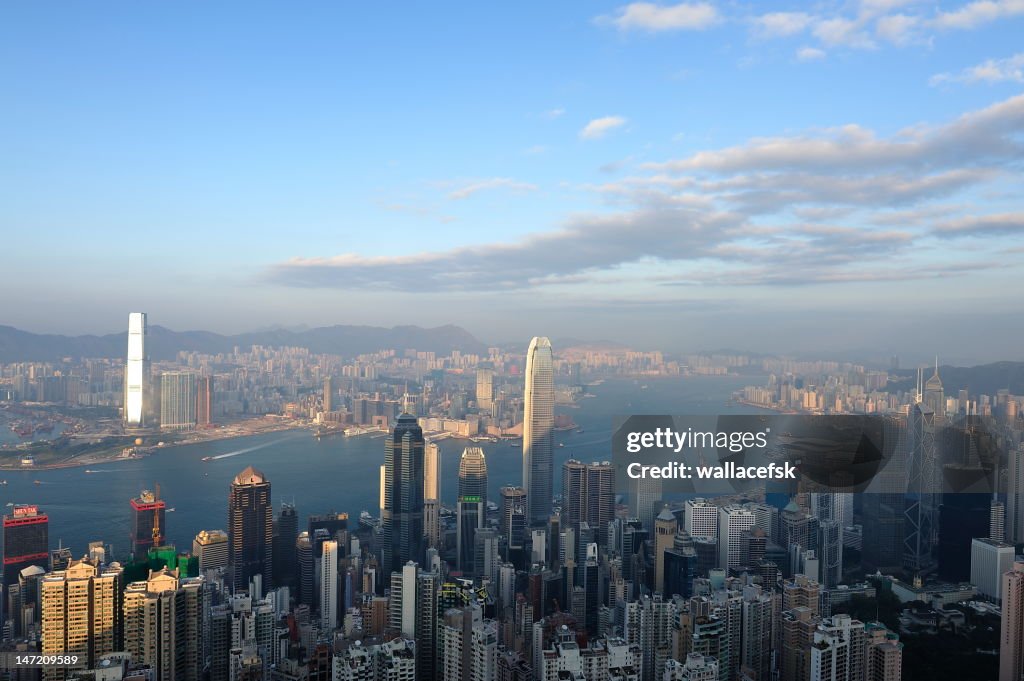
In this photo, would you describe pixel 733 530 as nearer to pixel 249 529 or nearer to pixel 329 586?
pixel 329 586

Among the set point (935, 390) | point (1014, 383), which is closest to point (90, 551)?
point (935, 390)

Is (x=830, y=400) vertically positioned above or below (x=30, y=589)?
above

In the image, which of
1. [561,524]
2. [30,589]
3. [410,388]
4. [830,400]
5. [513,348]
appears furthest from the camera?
[410,388]

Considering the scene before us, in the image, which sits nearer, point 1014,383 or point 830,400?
point 1014,383

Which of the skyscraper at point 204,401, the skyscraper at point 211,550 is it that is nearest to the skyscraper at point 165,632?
the skyscraper at point 211,550

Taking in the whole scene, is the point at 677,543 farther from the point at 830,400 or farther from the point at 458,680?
the point at 458,680

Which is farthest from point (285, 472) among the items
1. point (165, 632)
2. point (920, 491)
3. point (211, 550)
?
point (920, 491)

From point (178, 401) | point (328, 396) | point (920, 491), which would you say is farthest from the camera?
point (328, 396)
